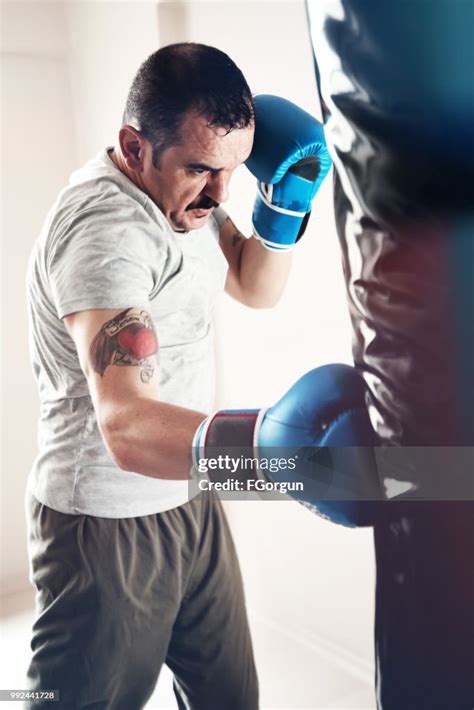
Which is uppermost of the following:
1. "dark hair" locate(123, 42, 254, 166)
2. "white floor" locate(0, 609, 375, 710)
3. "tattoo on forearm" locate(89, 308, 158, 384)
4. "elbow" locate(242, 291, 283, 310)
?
"dark hair" locate(123, 42, 254, 166)

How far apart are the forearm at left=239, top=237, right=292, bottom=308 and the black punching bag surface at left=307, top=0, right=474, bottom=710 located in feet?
1.40

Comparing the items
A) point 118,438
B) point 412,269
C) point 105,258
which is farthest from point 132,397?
point 412,269

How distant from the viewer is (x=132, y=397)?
0.90 meters

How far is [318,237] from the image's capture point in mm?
1476

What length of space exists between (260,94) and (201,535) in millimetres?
665

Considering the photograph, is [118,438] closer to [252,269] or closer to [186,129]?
[186,129]

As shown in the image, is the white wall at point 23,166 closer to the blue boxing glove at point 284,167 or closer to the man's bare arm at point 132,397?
the blue boxing glove at point 284,167

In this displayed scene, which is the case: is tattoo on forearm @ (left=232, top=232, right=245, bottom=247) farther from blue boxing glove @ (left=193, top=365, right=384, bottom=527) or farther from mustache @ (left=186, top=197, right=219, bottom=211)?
blue boxing glove @ (left=193, top=365, right=384, bottom=527)

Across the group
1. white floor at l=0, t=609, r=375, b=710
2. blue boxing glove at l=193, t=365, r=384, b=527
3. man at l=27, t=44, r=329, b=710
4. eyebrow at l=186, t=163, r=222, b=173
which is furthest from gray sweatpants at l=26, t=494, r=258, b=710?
eyebrow at l=186, t=163, r=222, b=173

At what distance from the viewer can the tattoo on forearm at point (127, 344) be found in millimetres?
928

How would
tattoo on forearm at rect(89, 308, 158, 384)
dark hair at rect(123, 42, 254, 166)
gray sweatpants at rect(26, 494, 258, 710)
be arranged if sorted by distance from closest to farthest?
tattoo on forearm at rect(89, 308, 158, 384), dark hair at rect(123, 42, 254, 166), gray sweatpants at rect(26, 494, 258, 710)

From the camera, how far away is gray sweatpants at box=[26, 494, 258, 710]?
1.19 meters

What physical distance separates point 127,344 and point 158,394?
99mm

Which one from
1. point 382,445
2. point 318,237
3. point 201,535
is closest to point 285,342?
point 318,237
